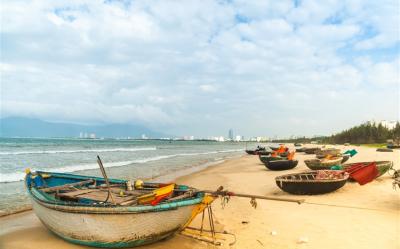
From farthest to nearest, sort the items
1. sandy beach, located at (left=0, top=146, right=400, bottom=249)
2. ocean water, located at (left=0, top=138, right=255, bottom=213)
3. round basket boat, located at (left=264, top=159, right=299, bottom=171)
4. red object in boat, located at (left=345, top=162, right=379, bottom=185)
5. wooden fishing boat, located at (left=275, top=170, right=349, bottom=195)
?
round basket boat, located at (left=264, top=159, right=299, bottom=171) < ocean water, located at (left=0, top=138, right=255, bottom=213) < red object in boat, located at (left=345, top=162, right=379, bottom=185) < wooden fishing boat, located at (left=275, top=170, right=349, bottom=195) < sandy beach, located at (left=0, top=146, right=400, bottom=249)

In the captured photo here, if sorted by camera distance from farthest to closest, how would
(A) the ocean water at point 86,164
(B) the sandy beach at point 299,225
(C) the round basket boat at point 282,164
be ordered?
1. (C) the round basket boat at point 282,164
2. (A) the ocean water at point 86,164
3. (B) the sandy beach at point 299,225

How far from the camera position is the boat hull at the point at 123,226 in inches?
259

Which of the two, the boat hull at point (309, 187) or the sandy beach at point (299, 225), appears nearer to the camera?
the sandy beach at point (299, 225)

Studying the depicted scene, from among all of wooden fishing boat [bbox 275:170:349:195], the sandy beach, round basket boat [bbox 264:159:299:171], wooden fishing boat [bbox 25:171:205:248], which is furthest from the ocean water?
wooden fishing boat [bbox 275:170:349:195]

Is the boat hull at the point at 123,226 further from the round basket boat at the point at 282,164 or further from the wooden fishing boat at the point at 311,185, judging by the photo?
the round basket boat at the point at 282,164

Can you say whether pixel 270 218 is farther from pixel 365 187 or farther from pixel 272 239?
pixel 365 187

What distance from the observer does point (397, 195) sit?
11.7 metres

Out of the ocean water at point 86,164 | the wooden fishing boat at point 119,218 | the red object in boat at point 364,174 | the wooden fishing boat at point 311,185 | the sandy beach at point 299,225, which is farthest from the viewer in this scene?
the ocean water at point 86,164

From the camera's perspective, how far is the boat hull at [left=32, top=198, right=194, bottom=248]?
657cm

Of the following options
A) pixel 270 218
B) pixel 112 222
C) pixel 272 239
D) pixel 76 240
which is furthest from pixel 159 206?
pixel 270 218

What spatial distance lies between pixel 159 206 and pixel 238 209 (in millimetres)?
4713

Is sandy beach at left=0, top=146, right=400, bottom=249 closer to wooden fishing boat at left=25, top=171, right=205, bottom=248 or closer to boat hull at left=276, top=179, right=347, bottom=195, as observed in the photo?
boat hull at left=276, top=179, right=347, bottom=195

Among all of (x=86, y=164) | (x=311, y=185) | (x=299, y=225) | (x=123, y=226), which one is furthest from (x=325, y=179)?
(x=86, y=164)

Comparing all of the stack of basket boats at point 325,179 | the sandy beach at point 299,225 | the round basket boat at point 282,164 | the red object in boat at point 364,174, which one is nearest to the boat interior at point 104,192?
the sandy beach at point 299,225
